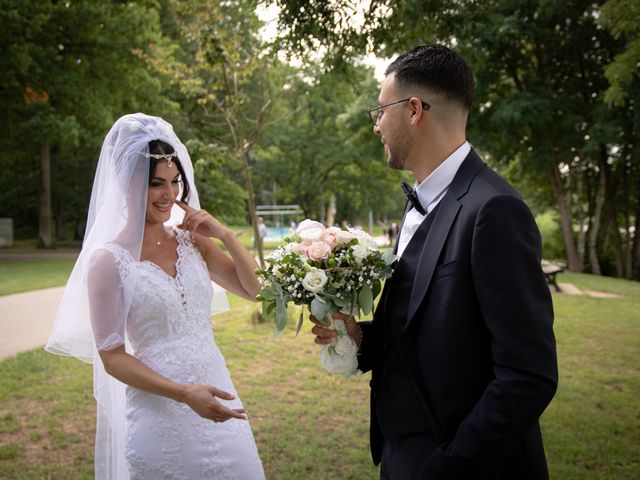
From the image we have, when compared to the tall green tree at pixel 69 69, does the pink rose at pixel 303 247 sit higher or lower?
lower

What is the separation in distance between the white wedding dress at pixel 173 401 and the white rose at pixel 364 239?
118 centimetres

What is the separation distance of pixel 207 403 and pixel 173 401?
0.42m

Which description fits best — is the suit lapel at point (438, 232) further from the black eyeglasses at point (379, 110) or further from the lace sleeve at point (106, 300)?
the lace sleeve at point (106, 300)

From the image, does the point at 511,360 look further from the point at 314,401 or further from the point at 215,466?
the point at 314,401

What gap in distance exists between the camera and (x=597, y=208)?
2070cm

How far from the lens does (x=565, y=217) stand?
21.0 metres

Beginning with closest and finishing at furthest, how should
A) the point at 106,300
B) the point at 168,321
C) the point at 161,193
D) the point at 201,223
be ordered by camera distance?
the point at 106,300 < the point at 168,321 < the point at 161,193 < the point at 201,223

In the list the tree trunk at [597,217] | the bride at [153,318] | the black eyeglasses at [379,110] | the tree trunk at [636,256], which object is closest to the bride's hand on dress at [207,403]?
the bride at [153,318]

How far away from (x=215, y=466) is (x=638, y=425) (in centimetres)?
498

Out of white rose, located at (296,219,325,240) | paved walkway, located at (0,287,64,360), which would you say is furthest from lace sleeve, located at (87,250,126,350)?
paved walkway, located at (0,287,64,360)

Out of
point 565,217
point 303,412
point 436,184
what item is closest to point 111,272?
point 436,184

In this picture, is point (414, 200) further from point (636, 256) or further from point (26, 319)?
point (636, 256)

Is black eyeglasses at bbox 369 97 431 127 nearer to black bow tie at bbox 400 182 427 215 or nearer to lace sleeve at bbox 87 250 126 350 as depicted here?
black bow tie at bbox 400 182 427 215

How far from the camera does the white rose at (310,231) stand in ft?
7.59
